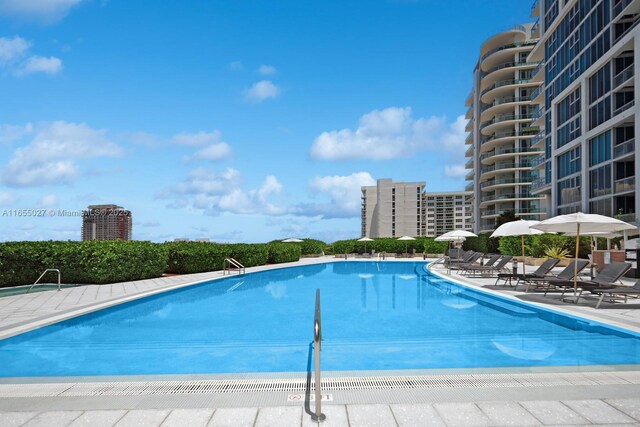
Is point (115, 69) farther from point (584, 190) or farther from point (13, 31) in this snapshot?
point (584, 190)

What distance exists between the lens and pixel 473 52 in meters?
66.4

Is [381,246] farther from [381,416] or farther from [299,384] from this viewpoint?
[381,416]

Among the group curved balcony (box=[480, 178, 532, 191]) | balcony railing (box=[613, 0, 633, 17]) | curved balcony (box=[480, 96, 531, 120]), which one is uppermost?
curved balcony (box=[480, 96, 531, 120])

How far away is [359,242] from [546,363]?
33085 millimetres

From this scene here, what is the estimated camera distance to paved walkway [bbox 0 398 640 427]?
11.5 ft

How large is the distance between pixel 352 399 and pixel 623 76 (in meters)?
31.4

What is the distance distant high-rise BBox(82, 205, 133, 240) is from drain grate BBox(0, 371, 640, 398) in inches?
1067

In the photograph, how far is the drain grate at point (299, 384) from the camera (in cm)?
436

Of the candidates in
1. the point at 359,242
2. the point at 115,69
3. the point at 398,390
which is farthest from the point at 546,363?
the point at 359,242

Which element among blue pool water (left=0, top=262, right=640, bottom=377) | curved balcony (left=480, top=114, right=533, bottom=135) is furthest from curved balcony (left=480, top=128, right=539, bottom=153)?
blue pool water (left=0, top=262, right=640, bottom=377)

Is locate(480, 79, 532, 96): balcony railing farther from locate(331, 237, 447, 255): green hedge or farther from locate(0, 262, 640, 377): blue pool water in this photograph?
locate(0, 262, 640, 377): blue pool water

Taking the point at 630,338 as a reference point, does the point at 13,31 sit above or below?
above

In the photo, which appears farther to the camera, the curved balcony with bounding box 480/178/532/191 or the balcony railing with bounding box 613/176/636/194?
the curved balcony with bounding box 480/178/532/191

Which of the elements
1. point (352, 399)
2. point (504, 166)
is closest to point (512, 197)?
point (504, 166)
